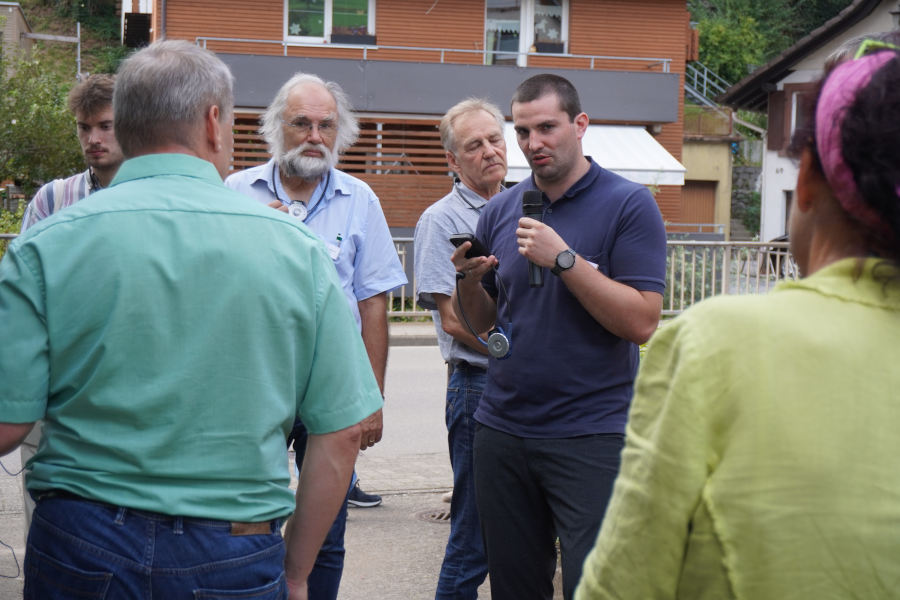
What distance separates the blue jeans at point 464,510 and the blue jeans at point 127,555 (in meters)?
2.11

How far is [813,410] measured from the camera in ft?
4.72

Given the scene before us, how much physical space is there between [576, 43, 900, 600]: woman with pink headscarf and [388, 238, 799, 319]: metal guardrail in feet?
49.7

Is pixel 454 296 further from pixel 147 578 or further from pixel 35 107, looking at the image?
pixel 35 107

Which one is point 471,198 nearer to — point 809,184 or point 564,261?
point 564,261

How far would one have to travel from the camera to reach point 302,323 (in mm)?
2320

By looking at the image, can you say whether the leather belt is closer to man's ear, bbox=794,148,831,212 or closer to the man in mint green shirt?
the man in mint green shirt

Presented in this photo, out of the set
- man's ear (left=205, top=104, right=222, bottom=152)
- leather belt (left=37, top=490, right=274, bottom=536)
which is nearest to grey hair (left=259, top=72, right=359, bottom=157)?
man's ear (left=205, top=104, right=222, bottom=152)

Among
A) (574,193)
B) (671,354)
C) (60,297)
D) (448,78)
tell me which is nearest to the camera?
(671,354)

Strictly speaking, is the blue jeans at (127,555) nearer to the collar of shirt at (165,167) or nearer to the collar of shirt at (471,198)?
the collar of shirt at (165,167)

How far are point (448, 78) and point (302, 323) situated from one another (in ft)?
77.1

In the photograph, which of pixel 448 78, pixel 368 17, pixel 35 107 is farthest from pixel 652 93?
pixel 35 107

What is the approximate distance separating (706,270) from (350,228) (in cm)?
1375

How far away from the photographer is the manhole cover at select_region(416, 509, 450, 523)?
20.5 feet

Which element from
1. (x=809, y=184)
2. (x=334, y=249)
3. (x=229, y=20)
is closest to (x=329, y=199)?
(x=334, y=249)
